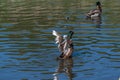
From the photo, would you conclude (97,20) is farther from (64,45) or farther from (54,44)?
(64,45)

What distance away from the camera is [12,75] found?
20922 millimetres

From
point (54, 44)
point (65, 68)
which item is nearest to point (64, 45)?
point (65, 68)

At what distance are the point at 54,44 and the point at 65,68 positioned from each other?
521 centimetres

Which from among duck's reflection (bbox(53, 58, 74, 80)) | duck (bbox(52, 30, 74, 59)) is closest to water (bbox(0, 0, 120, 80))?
duck's reflection (bbox(53, 58, 74, 80))

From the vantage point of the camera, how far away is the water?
2125 centimetres

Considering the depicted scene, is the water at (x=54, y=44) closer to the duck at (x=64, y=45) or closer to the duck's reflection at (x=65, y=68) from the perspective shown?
the duck's reflection at (x=65, y=68)

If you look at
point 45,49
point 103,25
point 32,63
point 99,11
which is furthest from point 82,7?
point 32,63

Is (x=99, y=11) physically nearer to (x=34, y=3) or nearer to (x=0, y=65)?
(x=34, y=3)

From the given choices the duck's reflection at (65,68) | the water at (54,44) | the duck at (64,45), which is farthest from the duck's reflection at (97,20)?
the duck's reflection at (65,68)

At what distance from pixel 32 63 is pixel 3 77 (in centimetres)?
253

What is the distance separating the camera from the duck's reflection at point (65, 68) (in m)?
21.0

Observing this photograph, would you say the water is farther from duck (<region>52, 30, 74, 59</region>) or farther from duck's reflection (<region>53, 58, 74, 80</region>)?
duck (<region>52, 30, 74, 59</region>)

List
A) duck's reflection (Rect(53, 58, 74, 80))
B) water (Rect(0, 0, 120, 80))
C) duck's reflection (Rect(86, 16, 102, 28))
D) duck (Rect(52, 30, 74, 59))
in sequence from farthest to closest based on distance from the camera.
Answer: duck's reflection (Rect(86, 16, 102, 28)) → duck (Rect(52, 30, 74, 59)) → water (Rect(0, 0, 120, 80)) → duck's reflection (Rect(53, 58, 74, 80))

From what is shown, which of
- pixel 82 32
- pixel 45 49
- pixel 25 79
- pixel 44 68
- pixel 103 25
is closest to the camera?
pixel 25 79
